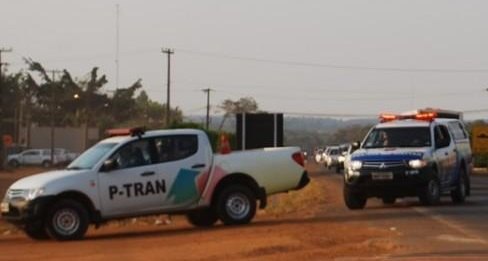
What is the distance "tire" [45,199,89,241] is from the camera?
1902cm

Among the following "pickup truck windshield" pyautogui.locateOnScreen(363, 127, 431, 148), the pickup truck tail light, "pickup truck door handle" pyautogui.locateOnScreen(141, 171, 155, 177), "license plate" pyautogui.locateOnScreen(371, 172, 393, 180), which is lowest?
"license plate" pyautogui.locateOnScreen(371, 172, 393, 180)

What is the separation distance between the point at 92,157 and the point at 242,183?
2961mm

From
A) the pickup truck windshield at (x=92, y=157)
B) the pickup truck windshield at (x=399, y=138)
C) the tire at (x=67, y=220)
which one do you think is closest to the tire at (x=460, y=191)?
the pickup truck windshield at (x=399, y=138)

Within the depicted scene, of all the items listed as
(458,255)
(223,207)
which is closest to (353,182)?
(223,207)

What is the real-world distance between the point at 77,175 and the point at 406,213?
7198 millimetres

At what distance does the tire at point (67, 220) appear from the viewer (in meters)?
19.0

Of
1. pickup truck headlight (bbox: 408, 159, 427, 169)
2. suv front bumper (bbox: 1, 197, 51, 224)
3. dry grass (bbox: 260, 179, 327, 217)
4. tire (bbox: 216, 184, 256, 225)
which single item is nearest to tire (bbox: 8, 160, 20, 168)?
dry grass (bbox: 260, 179, 327, 217)

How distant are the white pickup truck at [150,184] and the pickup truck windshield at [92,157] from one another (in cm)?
3

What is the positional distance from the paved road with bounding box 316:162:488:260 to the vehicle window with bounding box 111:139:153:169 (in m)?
4.28

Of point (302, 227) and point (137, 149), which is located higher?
point (137, 149)

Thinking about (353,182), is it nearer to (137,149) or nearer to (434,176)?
(434,176)

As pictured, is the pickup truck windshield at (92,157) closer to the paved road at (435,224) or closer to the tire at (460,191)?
the paved road at (435,224)

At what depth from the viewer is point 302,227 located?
19.9 m

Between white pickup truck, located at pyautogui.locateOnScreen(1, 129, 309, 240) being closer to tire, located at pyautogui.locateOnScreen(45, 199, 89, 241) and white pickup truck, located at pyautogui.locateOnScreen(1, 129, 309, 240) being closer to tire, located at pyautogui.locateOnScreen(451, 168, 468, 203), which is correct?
tire, located at pyautogui.locateOnScreen(45, 199, 89, 241)
